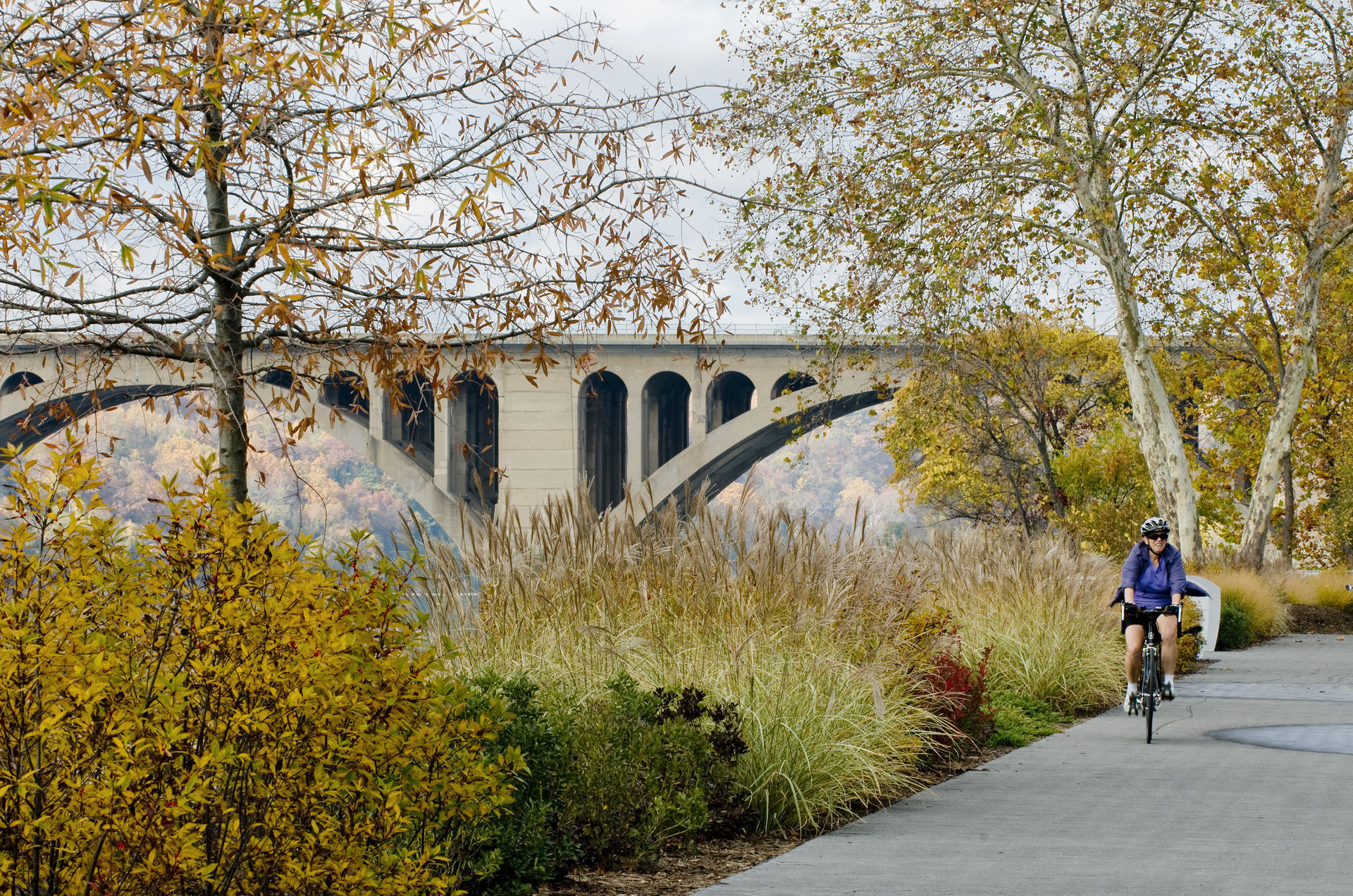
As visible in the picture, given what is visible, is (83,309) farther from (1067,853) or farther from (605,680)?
(1067,853)

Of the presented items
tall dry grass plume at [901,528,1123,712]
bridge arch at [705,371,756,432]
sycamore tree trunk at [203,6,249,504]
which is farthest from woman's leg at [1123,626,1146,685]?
bridge arch at [705,371,756,432]

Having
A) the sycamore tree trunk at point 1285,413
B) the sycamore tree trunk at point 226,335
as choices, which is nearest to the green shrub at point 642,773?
the sycamore tree trunk at point 226,335

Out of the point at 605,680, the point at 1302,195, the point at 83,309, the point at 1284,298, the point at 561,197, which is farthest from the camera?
the point at 1284,298

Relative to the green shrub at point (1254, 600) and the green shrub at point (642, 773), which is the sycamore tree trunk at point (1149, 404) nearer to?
the green shrub at point (1254, 600)

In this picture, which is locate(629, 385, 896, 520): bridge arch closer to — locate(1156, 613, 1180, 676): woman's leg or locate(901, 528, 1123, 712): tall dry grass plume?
locate(901, 528, 1123, 712): tall dry grass plume

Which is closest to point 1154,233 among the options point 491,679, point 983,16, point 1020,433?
point 983,16

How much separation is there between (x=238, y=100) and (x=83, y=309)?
3.24 feet

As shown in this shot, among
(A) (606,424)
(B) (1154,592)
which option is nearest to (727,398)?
(A) (606,424)

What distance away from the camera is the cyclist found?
10.4 metres

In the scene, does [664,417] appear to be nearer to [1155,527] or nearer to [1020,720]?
[1155,527]

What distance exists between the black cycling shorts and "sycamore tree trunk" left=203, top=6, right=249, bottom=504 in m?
7.17

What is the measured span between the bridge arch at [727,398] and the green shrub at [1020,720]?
86.9 ft

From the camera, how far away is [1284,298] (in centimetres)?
2875

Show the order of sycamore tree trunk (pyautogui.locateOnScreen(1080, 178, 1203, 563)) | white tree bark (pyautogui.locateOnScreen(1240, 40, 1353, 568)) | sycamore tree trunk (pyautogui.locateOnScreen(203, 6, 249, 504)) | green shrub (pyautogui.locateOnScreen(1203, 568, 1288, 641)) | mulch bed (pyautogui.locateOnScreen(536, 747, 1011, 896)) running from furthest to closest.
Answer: white tree bark (pyautogui.locateOnScreen(1240, 40, 1353, 568)) < green shrub (pyautogui.locateOnScreen(1203, 568, 1288, 641)) < sycamore tree trunk (pyautogui.locateOnScreen(1080, 178, 1203, 563)) < mulch bed (pyautogui.locateOnScreen(536, 747, 1011, 896)) < sycamore tree trunk (pyautogui.locateOnScreen(203, 6, 249, 504))
